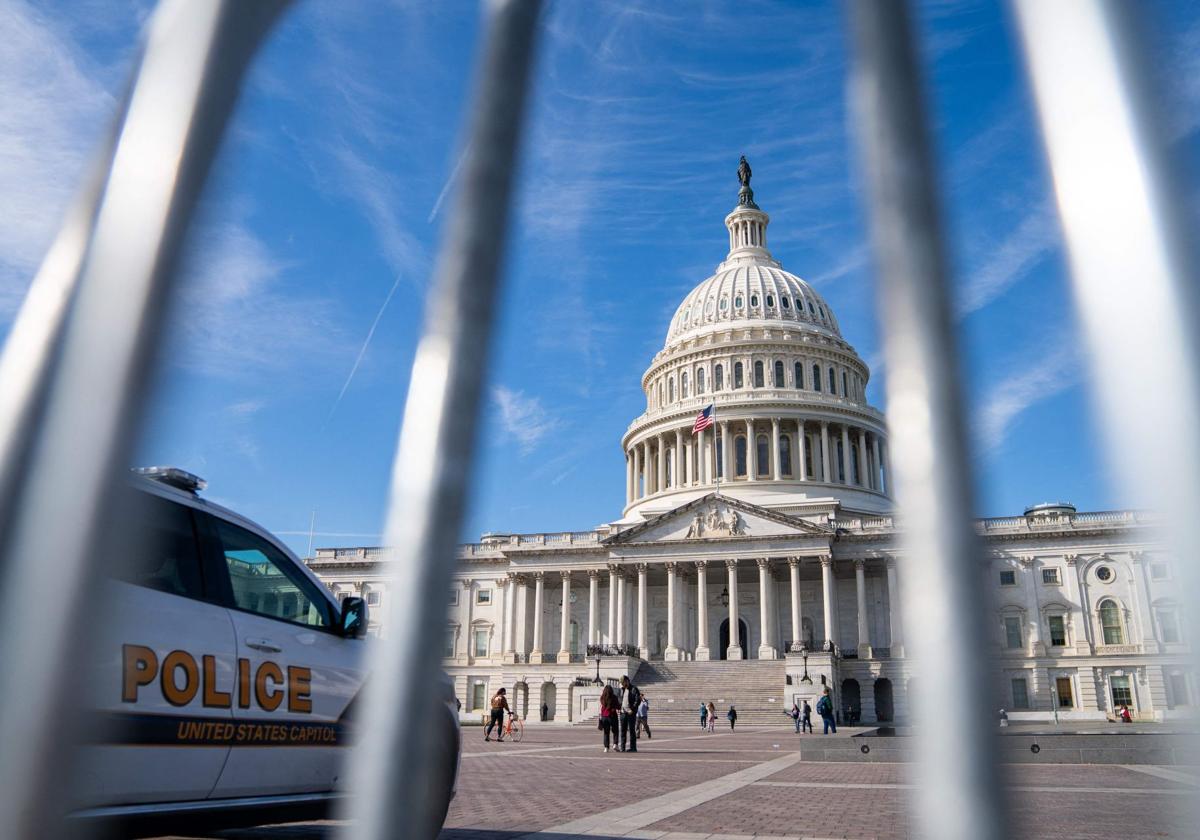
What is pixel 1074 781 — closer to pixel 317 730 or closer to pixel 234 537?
pixel 317 730

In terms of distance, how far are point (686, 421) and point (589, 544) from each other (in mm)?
14476

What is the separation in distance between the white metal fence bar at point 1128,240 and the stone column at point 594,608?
6818 centimetres

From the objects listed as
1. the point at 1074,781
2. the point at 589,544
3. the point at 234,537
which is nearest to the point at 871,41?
the point at 234,537

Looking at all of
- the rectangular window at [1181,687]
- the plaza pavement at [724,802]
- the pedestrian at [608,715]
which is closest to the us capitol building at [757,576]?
the pedestrian at [608,715]

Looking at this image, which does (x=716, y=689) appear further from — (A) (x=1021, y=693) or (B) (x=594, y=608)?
(A) (x=1021, y=693)

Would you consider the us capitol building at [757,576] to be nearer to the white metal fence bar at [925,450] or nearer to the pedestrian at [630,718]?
the pedestrian at [630,718]

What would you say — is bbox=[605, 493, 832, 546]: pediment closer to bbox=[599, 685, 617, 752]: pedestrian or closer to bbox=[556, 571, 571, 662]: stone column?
bbox=[556, 571, 571, 662]: stone column

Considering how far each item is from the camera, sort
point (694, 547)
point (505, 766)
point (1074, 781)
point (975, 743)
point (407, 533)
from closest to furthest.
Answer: point (975, 743), point (407, 533), point (1074, 781), point (505, 766), point (694, 547)

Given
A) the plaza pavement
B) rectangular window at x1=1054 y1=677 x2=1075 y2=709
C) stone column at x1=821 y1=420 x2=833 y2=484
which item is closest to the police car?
the plaza pavement

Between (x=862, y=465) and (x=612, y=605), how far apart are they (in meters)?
25.3

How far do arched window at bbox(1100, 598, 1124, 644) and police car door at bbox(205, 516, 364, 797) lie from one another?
6419cm

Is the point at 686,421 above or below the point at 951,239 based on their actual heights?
above

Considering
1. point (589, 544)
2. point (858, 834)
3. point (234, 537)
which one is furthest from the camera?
point (589, 544)

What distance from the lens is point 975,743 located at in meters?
0.80
